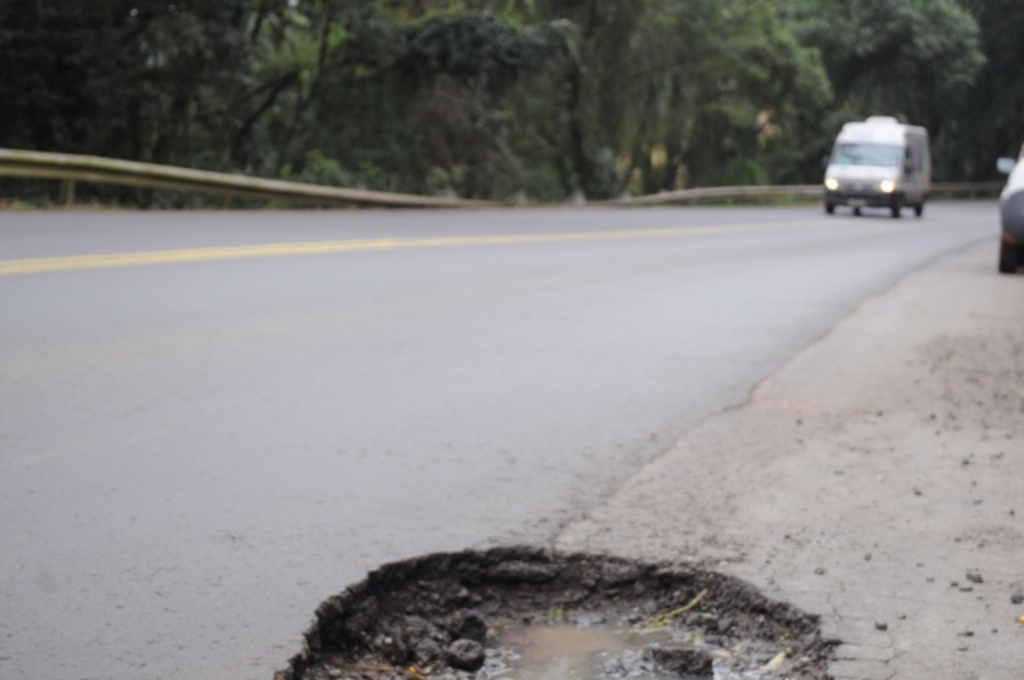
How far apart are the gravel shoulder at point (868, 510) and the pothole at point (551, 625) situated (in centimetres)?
12

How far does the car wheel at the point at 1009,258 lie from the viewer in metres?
18.3

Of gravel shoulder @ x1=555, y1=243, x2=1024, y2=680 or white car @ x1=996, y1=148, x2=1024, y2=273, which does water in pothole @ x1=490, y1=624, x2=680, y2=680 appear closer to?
gravel shoulder @ x1=555, y1=243, x2=1024, y2=680

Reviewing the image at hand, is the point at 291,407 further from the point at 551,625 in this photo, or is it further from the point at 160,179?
the point at 160,179

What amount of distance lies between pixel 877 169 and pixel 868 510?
107ft

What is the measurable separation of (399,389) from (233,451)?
183cm

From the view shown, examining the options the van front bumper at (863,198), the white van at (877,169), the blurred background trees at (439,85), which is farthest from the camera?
the white van at (877,169)

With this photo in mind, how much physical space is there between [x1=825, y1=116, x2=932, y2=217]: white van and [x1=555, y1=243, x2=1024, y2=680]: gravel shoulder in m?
27.7

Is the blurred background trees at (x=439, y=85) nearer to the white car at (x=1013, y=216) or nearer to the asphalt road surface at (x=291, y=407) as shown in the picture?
the asphalt road surface at (x=291, y=407)

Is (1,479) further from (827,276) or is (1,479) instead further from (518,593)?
(827,276)

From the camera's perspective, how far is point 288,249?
53.0ft

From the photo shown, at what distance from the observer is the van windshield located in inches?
1492

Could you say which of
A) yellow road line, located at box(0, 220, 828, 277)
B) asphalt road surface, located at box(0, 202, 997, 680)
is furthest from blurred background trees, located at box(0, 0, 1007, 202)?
asphalt road surface, located at box(0, 202, 997, 680)

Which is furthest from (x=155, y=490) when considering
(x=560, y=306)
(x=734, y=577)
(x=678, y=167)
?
(x=678, y=167)

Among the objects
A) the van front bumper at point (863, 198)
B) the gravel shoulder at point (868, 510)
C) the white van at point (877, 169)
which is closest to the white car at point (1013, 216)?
the gravel shoulder at point (868, 510)
